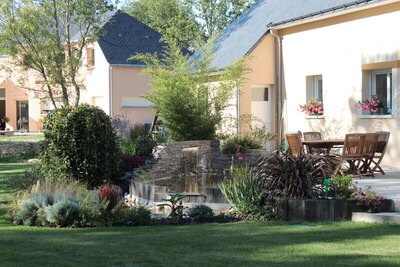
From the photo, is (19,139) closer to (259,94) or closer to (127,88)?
(127,88)

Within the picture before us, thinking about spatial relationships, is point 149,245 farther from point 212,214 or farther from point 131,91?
point 131,91

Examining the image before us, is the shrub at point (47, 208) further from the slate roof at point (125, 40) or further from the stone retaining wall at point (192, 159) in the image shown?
the slate roof at point (125, 40)

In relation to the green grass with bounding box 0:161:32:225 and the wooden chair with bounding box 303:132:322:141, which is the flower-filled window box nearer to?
the wooden chair with bounding box 303:132:322:141

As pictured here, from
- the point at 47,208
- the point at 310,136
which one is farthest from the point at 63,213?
the point at 310,136

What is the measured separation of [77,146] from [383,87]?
841 centimetres

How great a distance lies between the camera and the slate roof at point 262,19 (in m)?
16.8

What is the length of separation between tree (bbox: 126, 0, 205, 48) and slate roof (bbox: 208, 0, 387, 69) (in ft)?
59.4

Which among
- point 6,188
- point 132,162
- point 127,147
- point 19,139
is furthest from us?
point 19,139

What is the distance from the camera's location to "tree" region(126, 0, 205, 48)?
4384 cm

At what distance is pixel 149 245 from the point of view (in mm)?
7074

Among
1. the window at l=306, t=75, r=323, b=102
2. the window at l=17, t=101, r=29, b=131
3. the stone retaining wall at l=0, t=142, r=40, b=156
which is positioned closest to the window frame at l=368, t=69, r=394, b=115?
the window at l=306, t=75, r=323, b=102

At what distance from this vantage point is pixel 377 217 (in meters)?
8.60

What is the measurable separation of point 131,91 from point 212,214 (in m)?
24.3

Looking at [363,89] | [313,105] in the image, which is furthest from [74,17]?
[363,89]
